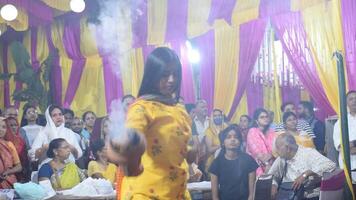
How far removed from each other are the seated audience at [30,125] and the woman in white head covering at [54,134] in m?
0.06

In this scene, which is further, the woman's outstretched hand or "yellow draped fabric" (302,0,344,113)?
"yellow draped fabric" (302,0,344,113)

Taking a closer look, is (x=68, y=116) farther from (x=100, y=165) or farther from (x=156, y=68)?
(x=156, y=68)

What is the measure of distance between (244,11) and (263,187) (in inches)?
46.8

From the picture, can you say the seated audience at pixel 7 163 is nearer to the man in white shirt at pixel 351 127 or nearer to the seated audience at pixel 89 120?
the seated audience at pixel 89 120

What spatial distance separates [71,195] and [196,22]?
146 cm

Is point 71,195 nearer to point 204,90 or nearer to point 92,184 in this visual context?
point 92,184

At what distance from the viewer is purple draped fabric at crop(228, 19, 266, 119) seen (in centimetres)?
366

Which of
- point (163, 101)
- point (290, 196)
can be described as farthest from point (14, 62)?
point (290, 196)

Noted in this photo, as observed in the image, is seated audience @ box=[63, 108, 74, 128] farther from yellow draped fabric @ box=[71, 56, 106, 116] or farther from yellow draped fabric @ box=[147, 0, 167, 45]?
yellow draped fabric @ box=[147, 0, 167, 45]

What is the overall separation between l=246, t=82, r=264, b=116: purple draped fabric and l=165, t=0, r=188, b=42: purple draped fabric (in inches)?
22.2

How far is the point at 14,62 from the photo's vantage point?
13.0 ft

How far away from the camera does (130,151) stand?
3016 millimetres

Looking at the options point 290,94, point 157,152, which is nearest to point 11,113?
point 157,152

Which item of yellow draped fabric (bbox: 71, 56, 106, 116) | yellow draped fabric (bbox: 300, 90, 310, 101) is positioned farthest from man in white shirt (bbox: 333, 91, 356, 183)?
yellow draped fabric (bbox: 71, 56, 106, 116)
